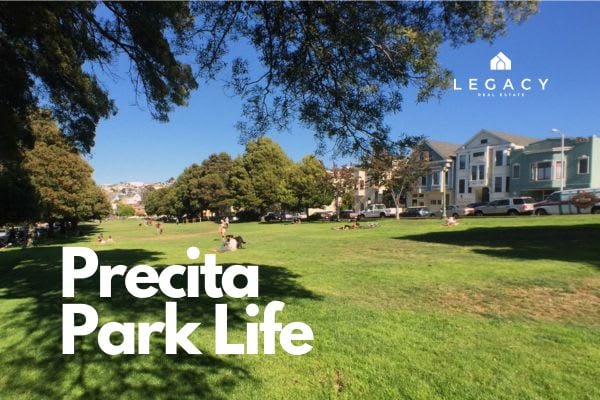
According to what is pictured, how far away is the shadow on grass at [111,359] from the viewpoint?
14.9 ft

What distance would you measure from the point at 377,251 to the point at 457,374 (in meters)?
11.7

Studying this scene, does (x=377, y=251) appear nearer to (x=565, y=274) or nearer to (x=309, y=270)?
(x=309, y=270)

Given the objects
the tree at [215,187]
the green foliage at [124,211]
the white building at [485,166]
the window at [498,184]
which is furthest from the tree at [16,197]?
the green foliage at [124,211]

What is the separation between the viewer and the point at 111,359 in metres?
5.33

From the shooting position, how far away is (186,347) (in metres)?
5.64

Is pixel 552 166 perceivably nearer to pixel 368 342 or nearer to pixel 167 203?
pixel 368 342

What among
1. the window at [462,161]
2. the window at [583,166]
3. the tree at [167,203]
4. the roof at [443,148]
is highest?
the roof at [443,148]

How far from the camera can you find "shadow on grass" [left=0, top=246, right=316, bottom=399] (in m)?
4.55

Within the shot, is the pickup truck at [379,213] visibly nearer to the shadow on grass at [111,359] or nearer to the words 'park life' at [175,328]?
the words 'park life' at [175,328]

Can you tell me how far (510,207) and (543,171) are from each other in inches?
509

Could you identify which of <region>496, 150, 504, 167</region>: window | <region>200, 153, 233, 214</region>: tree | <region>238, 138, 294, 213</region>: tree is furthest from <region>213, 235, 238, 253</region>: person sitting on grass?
<region>200, 153, 233, 214</region>: tree

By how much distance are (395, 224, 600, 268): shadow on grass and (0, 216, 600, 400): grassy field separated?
144cm

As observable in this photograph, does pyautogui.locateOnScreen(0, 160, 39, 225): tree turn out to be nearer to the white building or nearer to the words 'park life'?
the words 'park life'

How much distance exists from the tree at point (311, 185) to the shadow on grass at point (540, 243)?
31733 millimetres
